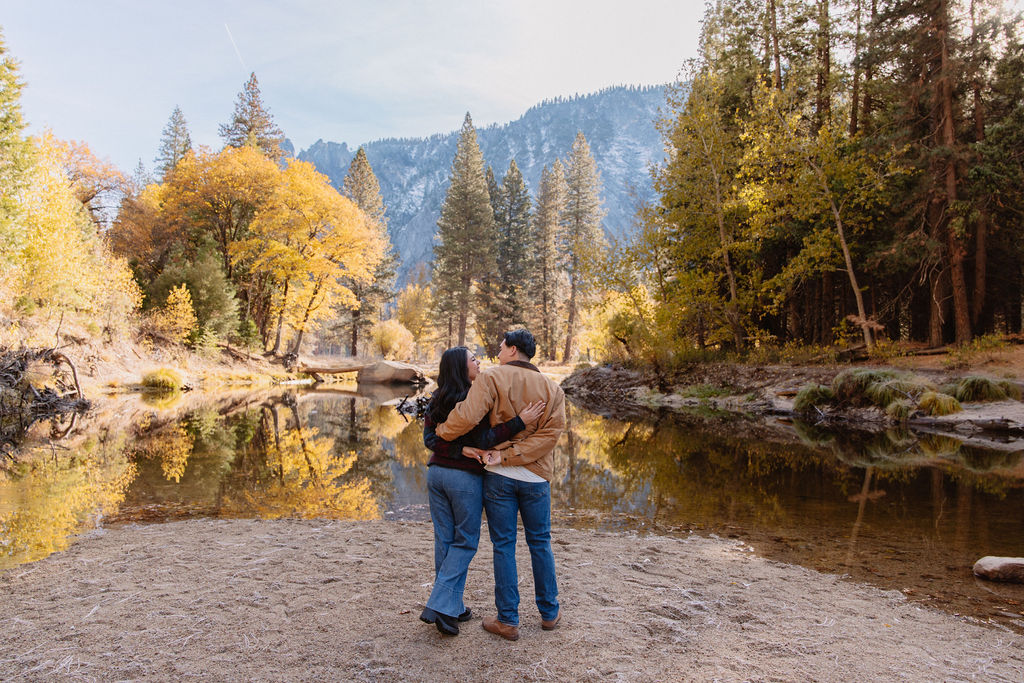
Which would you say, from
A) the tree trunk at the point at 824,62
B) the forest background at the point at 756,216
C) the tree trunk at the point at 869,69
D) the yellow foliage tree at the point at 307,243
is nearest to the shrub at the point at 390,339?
the yellow foliage tree at the point at 307,243

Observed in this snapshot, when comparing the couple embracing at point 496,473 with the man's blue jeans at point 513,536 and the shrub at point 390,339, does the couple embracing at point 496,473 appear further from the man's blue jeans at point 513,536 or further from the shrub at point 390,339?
the shrub at point 390,339

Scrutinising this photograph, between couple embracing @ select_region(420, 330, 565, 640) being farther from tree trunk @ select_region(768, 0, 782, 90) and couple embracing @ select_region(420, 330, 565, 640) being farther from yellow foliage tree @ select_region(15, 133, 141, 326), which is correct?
tree trunk @ select_region(768, 0, 782, 90)

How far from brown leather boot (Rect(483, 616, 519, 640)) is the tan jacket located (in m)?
A: 0.88

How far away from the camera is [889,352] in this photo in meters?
16.5

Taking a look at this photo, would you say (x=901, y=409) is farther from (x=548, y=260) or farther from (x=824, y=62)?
(x=548, y=260)

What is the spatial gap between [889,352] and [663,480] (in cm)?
1223

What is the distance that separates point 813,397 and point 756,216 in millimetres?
6129

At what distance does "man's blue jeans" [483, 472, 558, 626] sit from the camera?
3.33 metres

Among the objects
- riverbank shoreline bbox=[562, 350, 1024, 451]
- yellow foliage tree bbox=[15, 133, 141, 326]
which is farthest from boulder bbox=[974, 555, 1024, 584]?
yellow foliage tree bbox=[15, 133, 141, 326]

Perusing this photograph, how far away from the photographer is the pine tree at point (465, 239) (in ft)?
133

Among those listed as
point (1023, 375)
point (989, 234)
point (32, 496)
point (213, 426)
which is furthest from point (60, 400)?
point (989, 234)

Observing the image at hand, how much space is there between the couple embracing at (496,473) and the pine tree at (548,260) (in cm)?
4226

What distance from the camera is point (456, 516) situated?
343cm

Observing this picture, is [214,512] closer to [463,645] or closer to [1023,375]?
[463,645]
